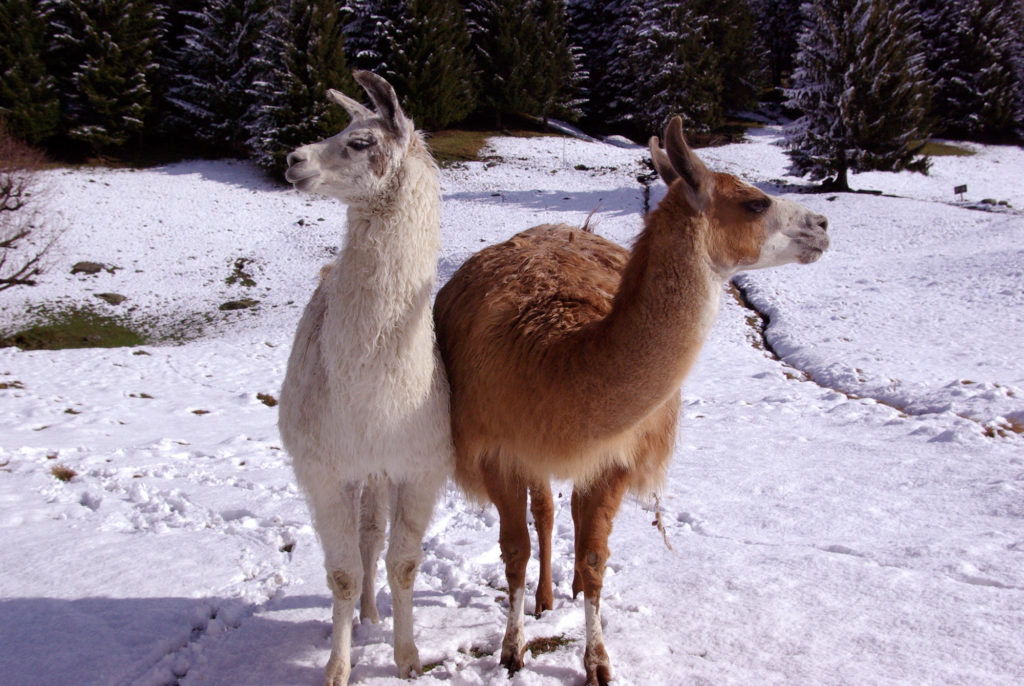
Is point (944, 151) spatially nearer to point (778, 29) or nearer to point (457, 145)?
point (778, 29)

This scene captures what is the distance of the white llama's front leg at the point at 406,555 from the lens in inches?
115

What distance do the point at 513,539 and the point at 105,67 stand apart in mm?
30130

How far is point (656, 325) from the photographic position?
2.37 meters

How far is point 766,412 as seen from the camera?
7523mm

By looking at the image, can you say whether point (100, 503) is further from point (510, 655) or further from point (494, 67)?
point (494, 67)

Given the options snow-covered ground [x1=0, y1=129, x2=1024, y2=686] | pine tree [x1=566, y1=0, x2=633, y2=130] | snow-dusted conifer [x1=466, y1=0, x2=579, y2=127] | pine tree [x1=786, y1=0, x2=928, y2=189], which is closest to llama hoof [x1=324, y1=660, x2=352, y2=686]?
snow-covered ground [x1=0, y1=129, x2=1024, y2=686]

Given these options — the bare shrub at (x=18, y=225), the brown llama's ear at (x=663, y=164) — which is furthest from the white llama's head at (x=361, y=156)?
the bare shrub at (x=18, y=225)

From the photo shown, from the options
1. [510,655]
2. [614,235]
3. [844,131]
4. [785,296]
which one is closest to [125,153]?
[614,235]

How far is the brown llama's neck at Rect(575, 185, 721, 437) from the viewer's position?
2363mm

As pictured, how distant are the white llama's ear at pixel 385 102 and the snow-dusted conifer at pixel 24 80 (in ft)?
91.0

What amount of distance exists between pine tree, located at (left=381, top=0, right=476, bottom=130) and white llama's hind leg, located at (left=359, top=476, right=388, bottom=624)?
25.9m

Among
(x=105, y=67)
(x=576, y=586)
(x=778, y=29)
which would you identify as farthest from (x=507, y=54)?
(x=576, y=586)

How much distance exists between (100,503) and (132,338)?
11116 mm

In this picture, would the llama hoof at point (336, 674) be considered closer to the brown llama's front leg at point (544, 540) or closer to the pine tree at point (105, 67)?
the brown llama's front leg at point (544, 540)
